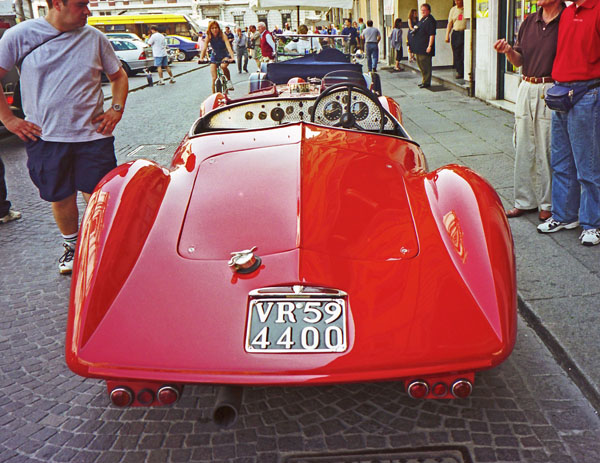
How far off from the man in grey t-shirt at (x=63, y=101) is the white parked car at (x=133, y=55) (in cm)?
2094

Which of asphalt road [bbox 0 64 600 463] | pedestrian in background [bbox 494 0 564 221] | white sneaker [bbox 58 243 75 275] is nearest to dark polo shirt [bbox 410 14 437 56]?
pedestrian in background [bbox 494 0 564 221]

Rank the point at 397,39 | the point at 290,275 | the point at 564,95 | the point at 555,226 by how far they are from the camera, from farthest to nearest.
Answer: the point at 397,39 < the point at 555,226 < the point at 564,95 < the point at 290,275

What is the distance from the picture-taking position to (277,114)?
453 cm

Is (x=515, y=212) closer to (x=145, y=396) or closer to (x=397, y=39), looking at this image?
(x=145, y=396)

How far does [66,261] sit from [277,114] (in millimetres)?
1907

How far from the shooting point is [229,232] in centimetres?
272

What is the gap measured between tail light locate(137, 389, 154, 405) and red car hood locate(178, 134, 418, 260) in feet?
2.12

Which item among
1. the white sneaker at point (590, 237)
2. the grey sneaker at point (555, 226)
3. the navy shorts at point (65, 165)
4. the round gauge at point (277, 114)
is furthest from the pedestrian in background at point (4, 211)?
the white sneaker at point (590, 237)

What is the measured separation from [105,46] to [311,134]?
1.77 meters

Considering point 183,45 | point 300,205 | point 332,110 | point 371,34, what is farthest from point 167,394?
point 183,45

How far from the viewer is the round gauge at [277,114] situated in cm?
452

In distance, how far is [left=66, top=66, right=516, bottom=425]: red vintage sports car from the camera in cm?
216

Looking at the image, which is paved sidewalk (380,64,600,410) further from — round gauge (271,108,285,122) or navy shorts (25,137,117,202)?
navy shorts (25,137,117,202)

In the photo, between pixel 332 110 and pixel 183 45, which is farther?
pixel 183 45
